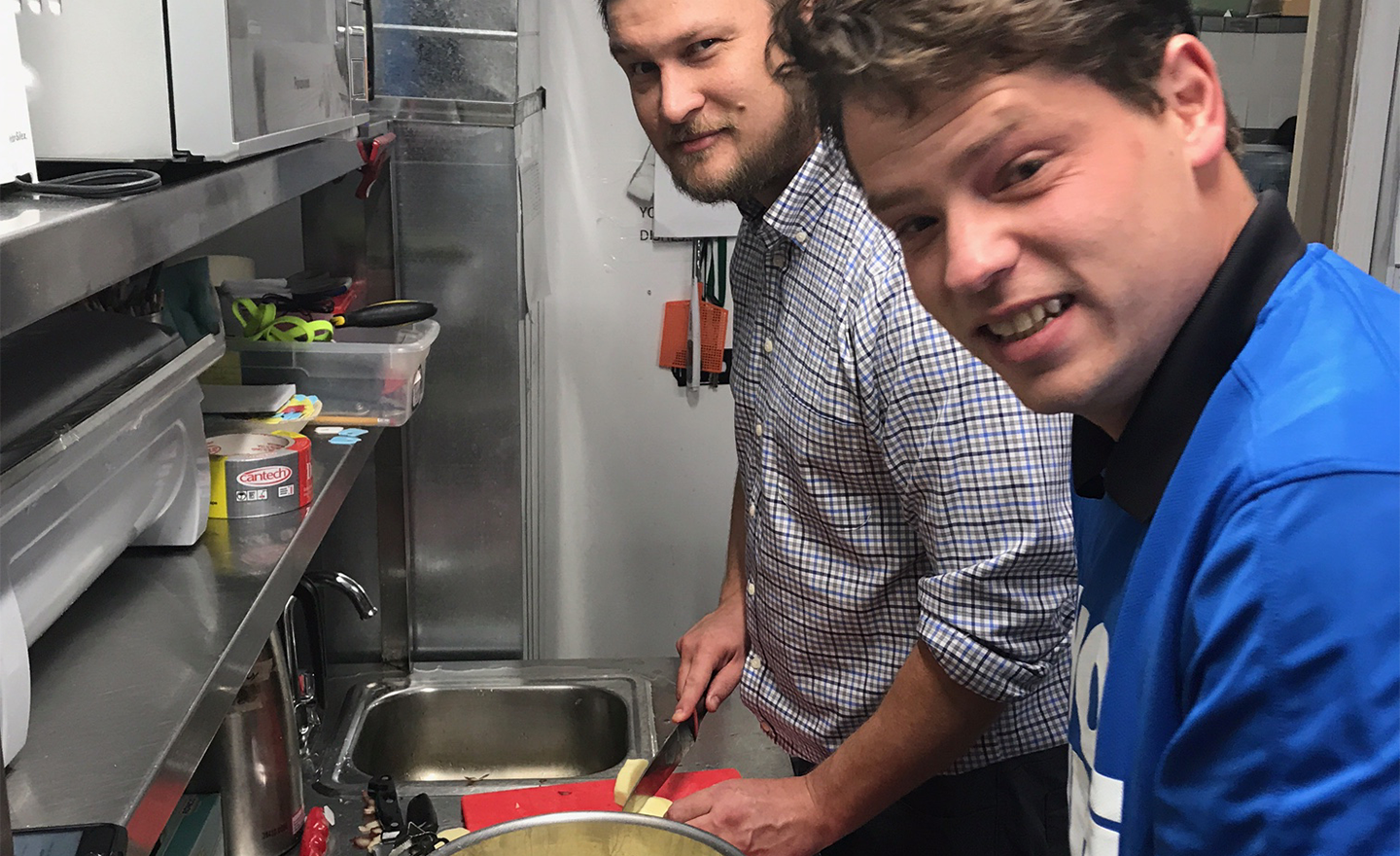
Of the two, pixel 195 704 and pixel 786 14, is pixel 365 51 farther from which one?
pixel 195 704

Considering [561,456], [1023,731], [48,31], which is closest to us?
[48,31]

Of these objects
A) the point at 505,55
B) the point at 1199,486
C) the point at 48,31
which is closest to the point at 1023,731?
the point at 1199,486

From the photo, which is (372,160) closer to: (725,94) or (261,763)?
(725,94)

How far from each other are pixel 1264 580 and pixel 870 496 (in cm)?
72

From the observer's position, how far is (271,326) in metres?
1.59

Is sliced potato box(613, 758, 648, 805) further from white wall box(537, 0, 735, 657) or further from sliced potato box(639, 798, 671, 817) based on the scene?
white wall box(537, 0, 735, 657)

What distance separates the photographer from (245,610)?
0.95m

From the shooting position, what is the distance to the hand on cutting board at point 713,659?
151cm

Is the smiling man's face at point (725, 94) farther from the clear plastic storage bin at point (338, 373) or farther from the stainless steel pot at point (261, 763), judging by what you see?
the stainless steel pot at point (261, 763)

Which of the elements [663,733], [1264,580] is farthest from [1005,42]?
[663,733]

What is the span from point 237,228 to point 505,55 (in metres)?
0.60

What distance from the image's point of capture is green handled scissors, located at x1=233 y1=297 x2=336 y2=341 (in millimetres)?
1578

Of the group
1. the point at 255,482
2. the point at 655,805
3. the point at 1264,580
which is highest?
the point at 1264,580

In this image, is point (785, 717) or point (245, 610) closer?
point (245, 610)
